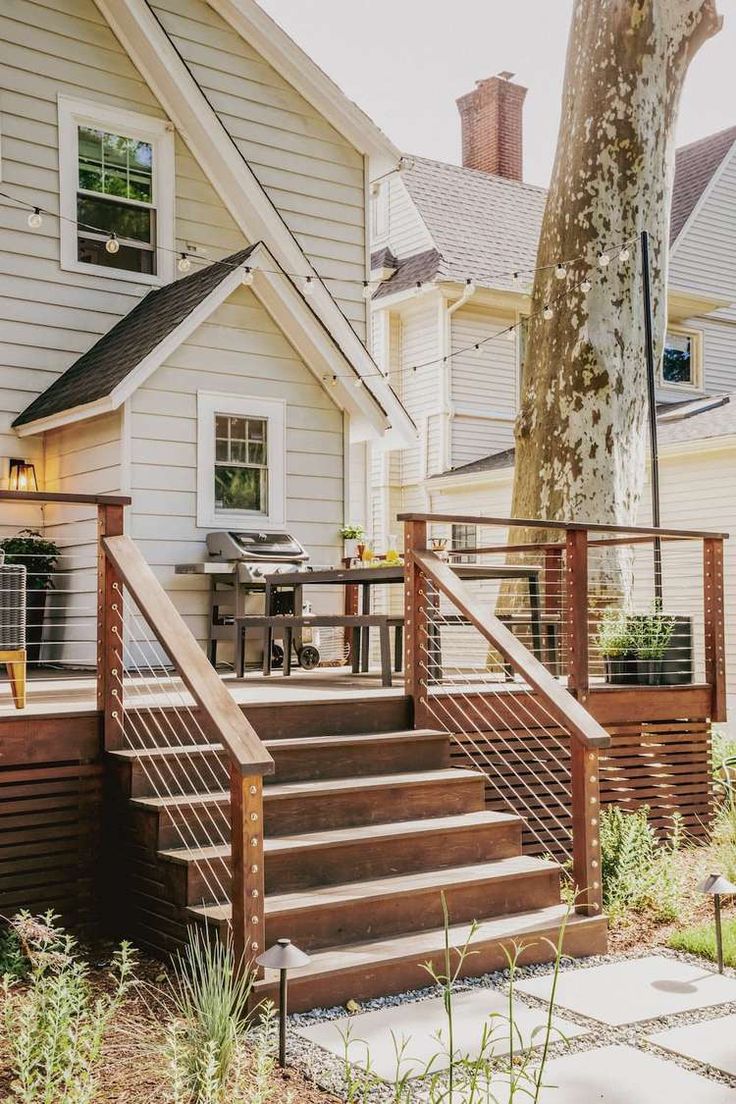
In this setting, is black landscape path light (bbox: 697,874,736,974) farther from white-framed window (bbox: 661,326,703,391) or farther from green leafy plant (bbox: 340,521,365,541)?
white-framed window (bbox: 661,326,703,391)

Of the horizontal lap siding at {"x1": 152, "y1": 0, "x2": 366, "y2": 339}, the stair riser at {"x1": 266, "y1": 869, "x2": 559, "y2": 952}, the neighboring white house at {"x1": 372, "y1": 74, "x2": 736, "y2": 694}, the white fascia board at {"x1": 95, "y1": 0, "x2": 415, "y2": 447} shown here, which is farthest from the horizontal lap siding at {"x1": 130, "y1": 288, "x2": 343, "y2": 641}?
the neighboring white house at {"x1": 372, "y1": 74, "x2": 736, "y2": 694}

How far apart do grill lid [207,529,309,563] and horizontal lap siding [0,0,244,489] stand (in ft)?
3.66

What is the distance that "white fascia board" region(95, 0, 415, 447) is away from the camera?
961 cm

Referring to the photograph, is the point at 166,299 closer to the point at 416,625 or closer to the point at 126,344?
the point at 126,344

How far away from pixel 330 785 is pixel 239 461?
430 centimetres

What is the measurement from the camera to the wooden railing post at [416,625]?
6.18 m

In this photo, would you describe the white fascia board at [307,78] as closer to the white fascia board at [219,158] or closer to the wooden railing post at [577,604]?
the white fascia board at [219,158]

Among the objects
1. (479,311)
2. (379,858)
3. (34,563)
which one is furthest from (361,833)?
(479,311)

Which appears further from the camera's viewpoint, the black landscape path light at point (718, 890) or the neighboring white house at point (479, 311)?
the neighboring white house at point (479, 311)

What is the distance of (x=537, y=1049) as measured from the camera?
3902mm

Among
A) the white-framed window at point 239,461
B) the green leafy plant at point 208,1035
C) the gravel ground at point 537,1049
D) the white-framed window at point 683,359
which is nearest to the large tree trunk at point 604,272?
the white-framed window at point 239,461

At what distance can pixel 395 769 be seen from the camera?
5.83 metres

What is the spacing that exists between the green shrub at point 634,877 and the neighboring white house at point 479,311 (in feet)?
30.7

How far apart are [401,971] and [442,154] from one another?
25314 mm
